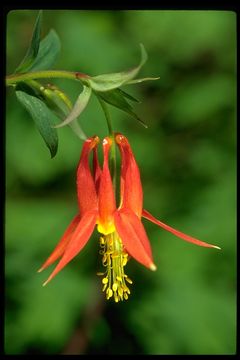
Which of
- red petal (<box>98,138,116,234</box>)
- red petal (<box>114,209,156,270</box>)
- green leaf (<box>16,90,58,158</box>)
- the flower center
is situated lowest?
the flower center

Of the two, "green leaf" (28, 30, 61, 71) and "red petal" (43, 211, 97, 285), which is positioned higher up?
"green leaf" (28, 30, 61, 71)

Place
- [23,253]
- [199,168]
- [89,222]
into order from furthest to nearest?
[199,168], [23,253], [89,222]

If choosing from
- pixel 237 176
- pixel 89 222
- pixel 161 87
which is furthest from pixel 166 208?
pixel 89 222

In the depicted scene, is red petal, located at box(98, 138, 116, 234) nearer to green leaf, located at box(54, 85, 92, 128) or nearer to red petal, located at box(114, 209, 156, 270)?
red petal, located at box(114, 209, 156, 270)

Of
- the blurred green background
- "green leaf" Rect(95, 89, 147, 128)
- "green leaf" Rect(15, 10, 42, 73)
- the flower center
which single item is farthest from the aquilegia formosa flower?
the blurred green background

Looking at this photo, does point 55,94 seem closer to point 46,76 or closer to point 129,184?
point 46,76

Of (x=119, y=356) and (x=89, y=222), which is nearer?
(x=89, y=222)

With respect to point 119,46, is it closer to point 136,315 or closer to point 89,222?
point 136,315
